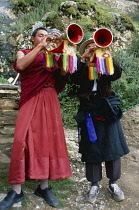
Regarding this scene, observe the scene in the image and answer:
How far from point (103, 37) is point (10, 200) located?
6.21 feet

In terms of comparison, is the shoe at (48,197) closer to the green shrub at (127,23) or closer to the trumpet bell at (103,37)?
the trumpet bell at (103,37)

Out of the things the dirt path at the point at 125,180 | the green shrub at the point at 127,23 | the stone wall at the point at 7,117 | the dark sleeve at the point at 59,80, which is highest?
the green shrub at the point at 127,23

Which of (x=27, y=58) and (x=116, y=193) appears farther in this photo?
(x=116, y=193)

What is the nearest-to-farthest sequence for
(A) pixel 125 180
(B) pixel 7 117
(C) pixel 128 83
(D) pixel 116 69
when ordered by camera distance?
1. (D) pixel 116 69
2. (A) pixel 125 180
3. (B) pixel 7 117
4. (C) pixel 128 83

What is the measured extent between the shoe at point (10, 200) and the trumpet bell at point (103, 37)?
68.8 inches

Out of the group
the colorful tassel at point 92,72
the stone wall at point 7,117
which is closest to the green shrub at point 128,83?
the stone wall at point 7,117

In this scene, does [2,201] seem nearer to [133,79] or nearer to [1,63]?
[133,79]

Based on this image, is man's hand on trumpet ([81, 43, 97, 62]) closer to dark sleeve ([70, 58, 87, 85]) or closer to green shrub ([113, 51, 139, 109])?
dark sleeve ([70, 58, 87, 85])

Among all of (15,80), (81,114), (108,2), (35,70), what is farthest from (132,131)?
(108,2)

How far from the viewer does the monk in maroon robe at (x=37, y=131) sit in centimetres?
229

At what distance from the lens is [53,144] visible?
245 cm

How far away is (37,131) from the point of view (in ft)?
7.89

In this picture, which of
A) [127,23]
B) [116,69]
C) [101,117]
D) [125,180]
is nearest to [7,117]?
[101,117]

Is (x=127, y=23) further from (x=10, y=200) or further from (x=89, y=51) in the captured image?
(x=10, y=200)
